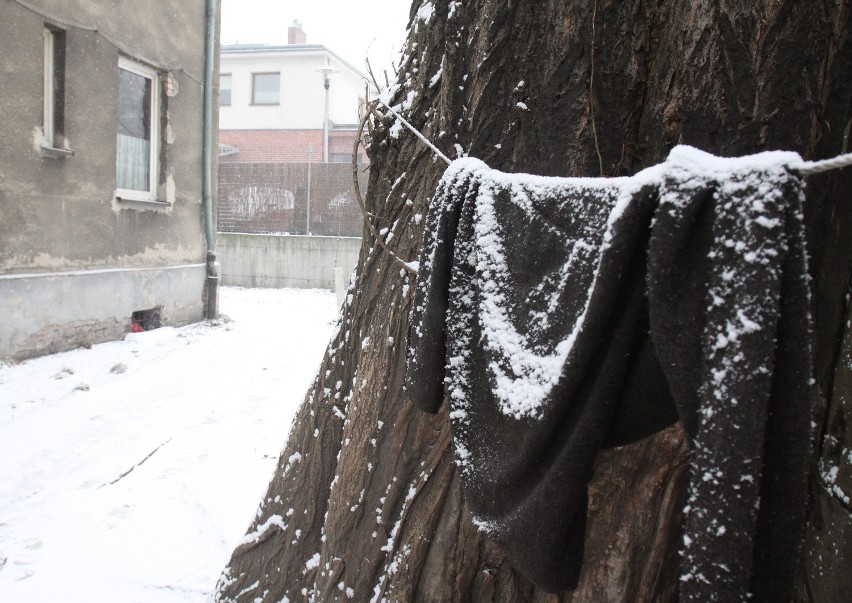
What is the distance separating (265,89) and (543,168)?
22.0m

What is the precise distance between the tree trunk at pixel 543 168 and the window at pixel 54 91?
5384mm

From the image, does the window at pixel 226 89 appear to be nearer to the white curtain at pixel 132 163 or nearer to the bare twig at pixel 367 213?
the white curtain at pixel 132 163

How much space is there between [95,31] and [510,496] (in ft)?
23.5

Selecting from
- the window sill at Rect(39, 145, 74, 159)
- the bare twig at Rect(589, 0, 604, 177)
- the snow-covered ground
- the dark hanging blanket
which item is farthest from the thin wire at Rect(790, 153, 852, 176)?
the window sill at Rect(39, 145, 74, 159)

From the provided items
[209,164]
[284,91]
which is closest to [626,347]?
[209,164]

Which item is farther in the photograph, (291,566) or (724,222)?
(291,566)

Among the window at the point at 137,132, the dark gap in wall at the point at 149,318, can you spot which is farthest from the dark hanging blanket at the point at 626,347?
the dark gap in wall at the point at 149,318

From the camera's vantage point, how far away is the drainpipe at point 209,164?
8.24 m

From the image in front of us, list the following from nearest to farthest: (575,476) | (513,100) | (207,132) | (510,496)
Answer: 1. (575,476)
2. (510,496)
3. (513,100)
4. (207,132)

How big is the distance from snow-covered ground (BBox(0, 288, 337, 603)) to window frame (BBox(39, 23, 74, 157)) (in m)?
2.16

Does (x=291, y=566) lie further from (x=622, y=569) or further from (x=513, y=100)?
(x=513, y=100)

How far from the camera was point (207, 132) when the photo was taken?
8.38m

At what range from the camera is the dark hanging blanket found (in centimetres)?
86

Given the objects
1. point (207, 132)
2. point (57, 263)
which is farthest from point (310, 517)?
point (207, 132)
